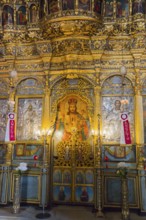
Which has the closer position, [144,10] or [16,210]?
[16,210]

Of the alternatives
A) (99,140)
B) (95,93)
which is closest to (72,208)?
(99,140)

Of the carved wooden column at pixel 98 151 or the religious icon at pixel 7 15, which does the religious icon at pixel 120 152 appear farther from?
the religious icon at pixel 7 15

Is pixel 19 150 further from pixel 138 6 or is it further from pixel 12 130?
pixel 138 6

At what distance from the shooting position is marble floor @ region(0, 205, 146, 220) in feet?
22.0

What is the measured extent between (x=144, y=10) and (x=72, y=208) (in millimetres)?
6609

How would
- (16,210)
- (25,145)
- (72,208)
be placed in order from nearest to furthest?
(16,210)
(72,208)
(25,145)

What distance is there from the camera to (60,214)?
6.99 metres

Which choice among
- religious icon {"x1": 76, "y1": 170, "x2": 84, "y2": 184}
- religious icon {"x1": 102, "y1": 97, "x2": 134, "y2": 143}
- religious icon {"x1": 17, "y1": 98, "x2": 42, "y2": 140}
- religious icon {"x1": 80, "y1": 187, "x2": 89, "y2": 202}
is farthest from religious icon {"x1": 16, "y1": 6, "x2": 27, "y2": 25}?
religious icon {"x1": 80, "y1": 187, "x2": 89, "y2": 202}

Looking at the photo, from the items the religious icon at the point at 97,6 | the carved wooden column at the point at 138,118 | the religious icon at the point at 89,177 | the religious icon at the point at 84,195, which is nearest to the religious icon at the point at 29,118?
the religious icon at the point at 89,177

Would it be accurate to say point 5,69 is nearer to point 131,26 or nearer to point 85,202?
point 131,26

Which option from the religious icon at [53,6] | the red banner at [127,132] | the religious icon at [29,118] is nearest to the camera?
the red banner at [127,132]

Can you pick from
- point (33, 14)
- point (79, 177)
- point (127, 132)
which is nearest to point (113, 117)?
point (127, 132)

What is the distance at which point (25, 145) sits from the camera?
8.05m

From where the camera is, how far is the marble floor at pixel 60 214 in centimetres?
670
